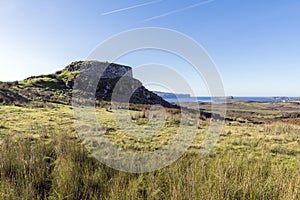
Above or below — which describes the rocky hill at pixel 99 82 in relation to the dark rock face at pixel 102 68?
below

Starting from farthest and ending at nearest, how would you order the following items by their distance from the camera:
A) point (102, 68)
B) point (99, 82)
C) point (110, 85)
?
point (102, 68)
point (110, 85)
point (99, 82)

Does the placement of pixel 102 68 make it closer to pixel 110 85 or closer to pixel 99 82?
pixel 99 82

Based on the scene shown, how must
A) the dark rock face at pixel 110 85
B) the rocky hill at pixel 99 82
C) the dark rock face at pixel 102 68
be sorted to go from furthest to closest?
the dark rock face at pixel 102 68
the dark rock face at pixel 110 85
the rocky hill at pixel 99 82

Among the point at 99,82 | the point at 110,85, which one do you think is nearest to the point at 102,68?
the point at 99,82

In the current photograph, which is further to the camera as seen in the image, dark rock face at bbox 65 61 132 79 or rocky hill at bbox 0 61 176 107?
dark rock face at bbox 65 61 132 79

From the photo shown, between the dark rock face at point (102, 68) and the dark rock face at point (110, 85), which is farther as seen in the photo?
the dark rock face at point (102, 68)

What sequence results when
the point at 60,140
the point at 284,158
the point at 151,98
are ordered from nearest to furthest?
the point at 60,140, the point at 284,158, the point at 151,98

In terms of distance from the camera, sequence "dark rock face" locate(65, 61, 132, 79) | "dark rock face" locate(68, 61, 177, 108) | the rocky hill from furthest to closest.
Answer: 1. "dark rock face" locate(65, 61, 132, 79)
2. "dark rock face" locate(68, 61, 177, 108)
3. the rocky hill

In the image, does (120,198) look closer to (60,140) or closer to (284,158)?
(60,140)

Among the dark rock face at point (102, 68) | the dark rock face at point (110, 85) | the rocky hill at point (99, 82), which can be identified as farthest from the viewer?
the dark rock face at point (102, 68)

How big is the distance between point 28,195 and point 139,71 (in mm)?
6418

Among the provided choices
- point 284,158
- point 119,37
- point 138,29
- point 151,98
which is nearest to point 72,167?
point 119,37

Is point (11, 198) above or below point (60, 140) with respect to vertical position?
below

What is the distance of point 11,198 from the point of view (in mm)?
2490
